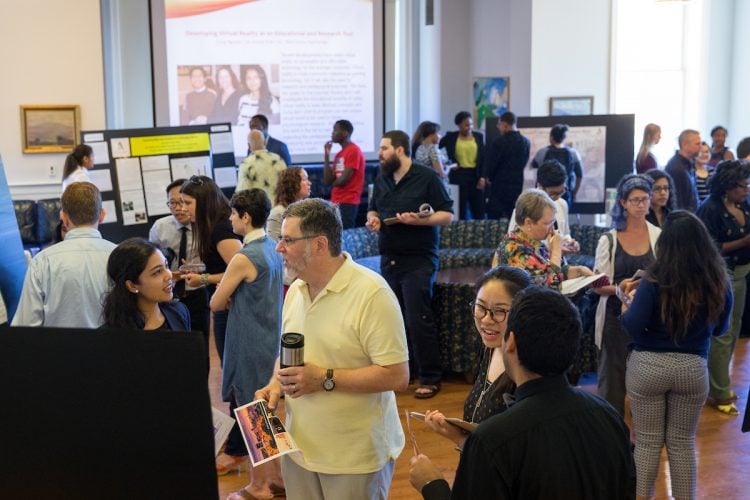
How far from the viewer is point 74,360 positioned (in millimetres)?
1250

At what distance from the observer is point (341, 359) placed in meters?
2.71

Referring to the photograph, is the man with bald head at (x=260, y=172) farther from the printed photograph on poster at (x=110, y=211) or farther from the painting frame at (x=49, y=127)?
the painting frame at (x=49, y=127)

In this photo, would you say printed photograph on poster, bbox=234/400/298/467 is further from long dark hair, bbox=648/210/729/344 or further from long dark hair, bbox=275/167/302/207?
long dark hair, bbox=275/167/302/207

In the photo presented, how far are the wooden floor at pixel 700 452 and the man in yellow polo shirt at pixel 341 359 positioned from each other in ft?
5.91

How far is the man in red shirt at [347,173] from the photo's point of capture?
937 centimetres

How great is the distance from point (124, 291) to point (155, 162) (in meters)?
3.96

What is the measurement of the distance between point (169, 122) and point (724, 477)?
335 inches

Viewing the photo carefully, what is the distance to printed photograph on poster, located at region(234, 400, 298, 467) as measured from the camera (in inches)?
96.7

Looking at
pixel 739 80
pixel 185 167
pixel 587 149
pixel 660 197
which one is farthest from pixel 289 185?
pixel 739 80

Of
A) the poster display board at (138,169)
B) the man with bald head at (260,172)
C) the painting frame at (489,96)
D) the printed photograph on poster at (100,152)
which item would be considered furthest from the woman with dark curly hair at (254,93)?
the printed photograph on poster at (100,152)

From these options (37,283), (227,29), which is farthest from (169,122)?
(37,283)

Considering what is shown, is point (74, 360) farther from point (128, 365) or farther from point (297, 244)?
point (297, 244)

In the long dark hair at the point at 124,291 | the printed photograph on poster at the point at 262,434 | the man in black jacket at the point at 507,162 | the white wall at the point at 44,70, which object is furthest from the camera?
the white wall at the point at 44,70

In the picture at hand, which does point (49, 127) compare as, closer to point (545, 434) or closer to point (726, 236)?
point (726, 236)
